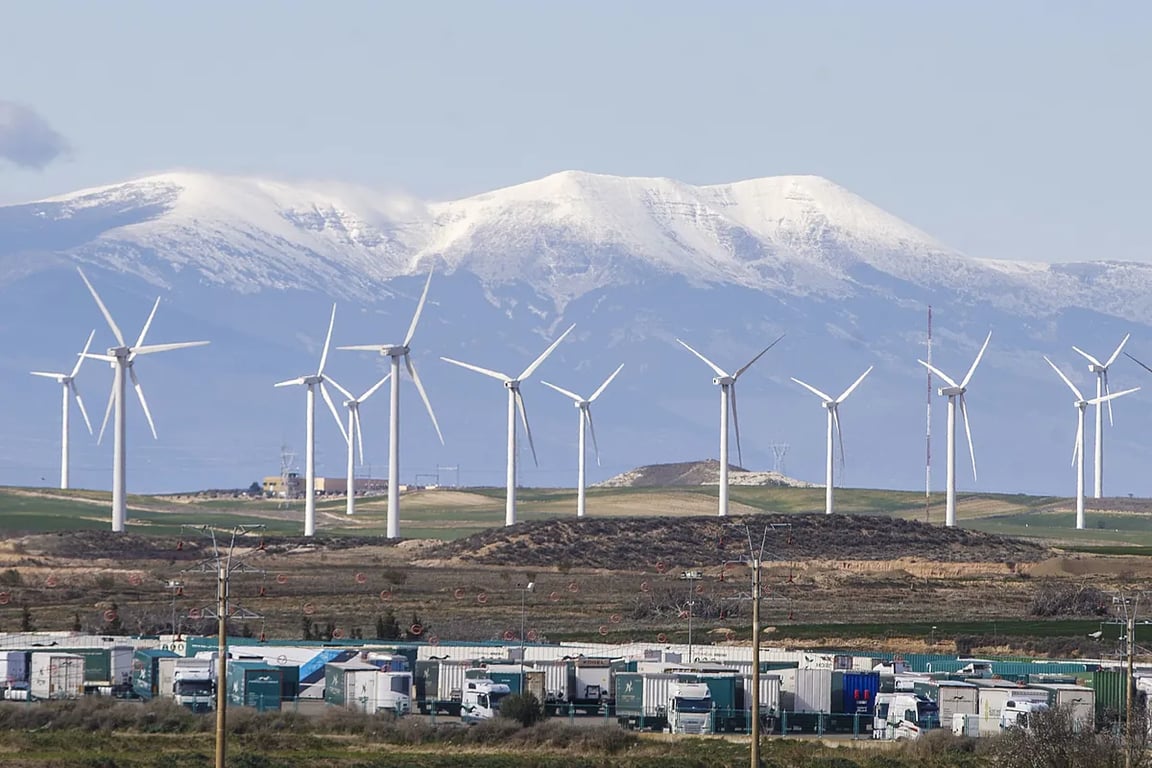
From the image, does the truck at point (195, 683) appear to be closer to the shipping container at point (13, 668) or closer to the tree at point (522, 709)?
the shipping container at point (13, 668)

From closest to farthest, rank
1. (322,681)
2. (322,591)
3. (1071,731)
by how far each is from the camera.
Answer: (1071,731) < (322,681) < (322,591)

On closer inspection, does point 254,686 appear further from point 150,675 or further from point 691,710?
point 691,710

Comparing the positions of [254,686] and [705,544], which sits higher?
[705,544]

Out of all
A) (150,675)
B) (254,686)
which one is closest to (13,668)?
(150,675)

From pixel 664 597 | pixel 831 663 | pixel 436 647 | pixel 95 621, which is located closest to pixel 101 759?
pixel 436 647

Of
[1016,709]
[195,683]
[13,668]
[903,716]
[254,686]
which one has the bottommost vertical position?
[903,716]

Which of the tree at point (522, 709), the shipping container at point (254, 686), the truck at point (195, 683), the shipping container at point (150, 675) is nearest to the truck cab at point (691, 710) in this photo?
the tree at point (522, 709)

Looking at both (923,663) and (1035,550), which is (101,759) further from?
(1035,550)
